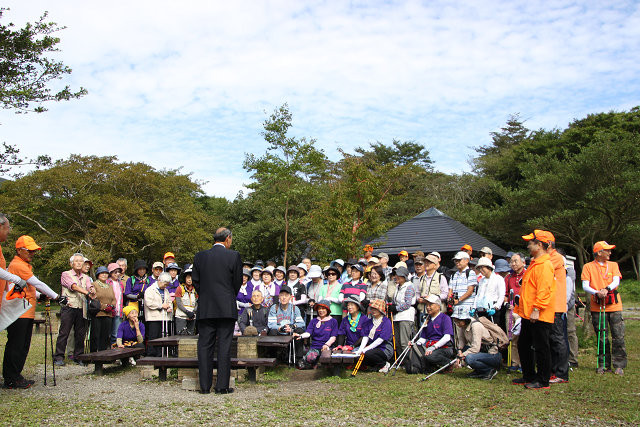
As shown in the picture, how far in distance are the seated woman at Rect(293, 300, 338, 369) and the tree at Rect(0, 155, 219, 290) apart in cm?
1716

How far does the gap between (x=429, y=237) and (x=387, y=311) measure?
12.0 metres

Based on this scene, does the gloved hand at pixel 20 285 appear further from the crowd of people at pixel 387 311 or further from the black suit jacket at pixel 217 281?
the black suit jacket at pixel 217 281

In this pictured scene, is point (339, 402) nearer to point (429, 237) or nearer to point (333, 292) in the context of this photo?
point (333, 292)

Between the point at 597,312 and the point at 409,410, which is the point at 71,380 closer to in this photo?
the point at 409,410

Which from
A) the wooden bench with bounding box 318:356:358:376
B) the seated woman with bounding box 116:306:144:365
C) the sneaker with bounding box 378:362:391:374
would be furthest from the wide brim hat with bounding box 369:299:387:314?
the seated woman with bounding box 116:306:144:365

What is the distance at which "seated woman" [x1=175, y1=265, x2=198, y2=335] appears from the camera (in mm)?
9062

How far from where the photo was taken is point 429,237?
791 inches

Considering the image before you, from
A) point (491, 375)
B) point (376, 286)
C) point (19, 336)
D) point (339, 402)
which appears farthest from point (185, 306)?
point (491, 375)

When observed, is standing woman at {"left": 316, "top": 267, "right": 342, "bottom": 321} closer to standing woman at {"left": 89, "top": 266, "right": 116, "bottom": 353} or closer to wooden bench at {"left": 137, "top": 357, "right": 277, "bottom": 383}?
wooden bench at {"left": 137, "top": 357, "right": 277, "bottom": 383}

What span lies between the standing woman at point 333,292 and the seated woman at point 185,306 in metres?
2.21

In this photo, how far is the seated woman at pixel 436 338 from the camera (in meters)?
7.32

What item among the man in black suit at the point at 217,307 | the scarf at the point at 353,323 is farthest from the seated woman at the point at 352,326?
the man in black suit at the point at 217,307

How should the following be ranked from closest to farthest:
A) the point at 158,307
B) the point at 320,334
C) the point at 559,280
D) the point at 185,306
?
the point at 559,280 → the point at 320,334 → the point at 158,307 → the point at 185,306

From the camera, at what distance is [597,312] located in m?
7.39
